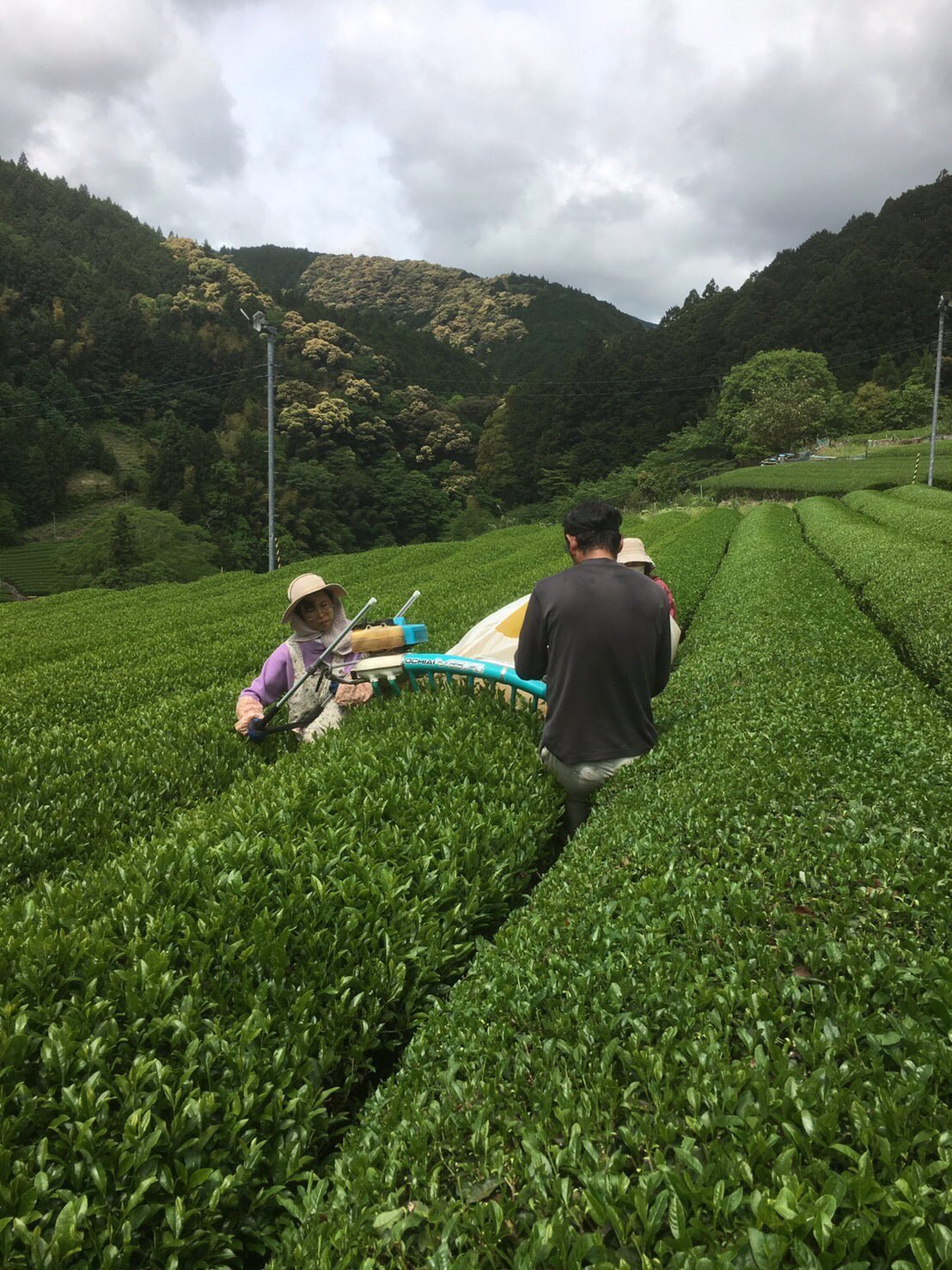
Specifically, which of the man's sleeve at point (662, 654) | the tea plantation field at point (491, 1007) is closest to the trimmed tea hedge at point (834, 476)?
the man's sleeve at point (662, 654)

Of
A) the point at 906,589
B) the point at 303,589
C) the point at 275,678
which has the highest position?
the point at 303,589

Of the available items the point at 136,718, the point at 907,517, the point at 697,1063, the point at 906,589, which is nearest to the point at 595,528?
the point at 697,1063

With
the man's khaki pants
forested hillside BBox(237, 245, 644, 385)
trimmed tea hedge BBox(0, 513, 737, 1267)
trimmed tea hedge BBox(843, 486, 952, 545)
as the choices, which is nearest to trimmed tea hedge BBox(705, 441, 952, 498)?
trimmed tea hedge BBox(843, 486, 952, 545)

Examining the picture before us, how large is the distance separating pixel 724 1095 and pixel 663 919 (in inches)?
31.1

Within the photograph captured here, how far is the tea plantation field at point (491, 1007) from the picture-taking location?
1.52 m

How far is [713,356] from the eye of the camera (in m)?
82.3

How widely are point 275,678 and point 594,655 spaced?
2704mm

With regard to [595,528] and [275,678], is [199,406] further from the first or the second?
[595,528]

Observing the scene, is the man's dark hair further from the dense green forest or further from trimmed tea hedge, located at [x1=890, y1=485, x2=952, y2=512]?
the dense green forest

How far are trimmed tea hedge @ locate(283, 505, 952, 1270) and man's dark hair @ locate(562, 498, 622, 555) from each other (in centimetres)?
146

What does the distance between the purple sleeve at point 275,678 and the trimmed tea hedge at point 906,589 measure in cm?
603

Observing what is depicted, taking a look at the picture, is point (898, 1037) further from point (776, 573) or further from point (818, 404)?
point (818, 404)

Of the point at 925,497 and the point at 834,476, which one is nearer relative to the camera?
the point at 925,497

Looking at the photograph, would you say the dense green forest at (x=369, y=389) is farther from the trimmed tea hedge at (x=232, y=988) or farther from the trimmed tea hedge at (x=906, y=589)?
the trimmed tea hedge at (x=232, y=988)
